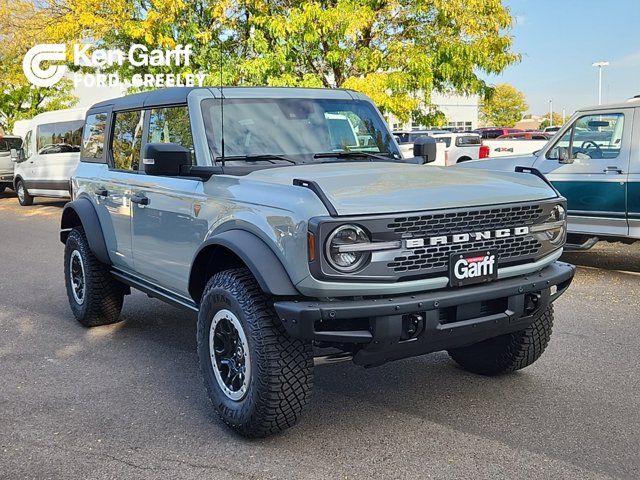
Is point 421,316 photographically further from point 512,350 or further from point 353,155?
point 353,155

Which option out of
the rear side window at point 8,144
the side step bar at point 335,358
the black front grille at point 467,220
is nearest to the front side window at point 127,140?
the side step bar at point 335,358

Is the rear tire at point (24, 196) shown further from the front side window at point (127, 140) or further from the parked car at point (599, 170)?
the parked car at point (599, 170)

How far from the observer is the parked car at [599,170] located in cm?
800

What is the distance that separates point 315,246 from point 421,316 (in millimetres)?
623

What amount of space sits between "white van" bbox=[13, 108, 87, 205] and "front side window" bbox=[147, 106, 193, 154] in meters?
11.8

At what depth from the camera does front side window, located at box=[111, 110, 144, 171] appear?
5559 millimetres

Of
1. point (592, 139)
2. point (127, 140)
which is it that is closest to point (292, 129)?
point (127, 140)

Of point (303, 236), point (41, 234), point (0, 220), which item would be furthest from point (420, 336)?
point (0, 220)

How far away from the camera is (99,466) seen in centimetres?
361

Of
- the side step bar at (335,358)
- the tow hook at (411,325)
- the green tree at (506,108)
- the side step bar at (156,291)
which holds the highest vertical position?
the green tree at (506,108)

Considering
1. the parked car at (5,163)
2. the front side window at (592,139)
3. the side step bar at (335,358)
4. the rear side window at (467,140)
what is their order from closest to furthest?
the side step bar at (335,358) → the front side window at (592,139) → the parked car at (5,163) → the rear side window at (467,140)

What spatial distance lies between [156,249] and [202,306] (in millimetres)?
1029

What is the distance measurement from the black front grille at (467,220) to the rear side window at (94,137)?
3.51 m

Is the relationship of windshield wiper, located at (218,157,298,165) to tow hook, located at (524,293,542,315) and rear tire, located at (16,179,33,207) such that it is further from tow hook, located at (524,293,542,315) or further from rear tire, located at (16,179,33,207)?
rear tire, located at (16,179,33,207)
